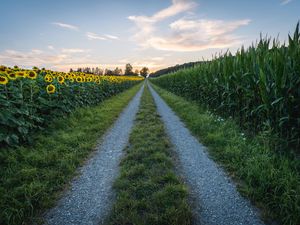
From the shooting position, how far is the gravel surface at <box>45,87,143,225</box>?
2.48m

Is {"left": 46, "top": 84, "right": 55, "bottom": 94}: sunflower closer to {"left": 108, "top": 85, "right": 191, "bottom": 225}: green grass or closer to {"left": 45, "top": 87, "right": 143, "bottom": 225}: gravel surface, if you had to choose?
{"left": 45, "top": 87, "right": 143, "bottom": 225}: gravel surface

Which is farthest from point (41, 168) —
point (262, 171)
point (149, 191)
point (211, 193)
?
point (262, 171)

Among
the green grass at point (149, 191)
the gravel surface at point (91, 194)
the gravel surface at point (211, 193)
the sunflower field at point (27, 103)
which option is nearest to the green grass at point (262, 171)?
the gravel surface at point (211, 193)

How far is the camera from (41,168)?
357 cm

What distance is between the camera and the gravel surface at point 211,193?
2410 millimetres

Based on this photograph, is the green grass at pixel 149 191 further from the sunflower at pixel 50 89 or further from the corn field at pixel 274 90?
the sunflower at pixel 50 89

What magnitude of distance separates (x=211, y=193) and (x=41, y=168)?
2864 mm

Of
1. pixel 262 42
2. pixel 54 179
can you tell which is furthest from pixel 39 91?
pixel 262 42

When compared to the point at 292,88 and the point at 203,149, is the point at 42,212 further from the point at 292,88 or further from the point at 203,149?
the point at 292,88

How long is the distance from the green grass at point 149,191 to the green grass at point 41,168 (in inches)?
37.1

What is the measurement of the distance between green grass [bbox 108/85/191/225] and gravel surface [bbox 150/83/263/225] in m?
0.21

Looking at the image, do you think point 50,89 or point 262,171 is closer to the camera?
point 262,171

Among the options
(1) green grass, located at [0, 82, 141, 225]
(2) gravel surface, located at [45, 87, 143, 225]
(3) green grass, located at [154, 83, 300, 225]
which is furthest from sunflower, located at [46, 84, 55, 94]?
(3) green grass, located at [154, 83, 300, 225]

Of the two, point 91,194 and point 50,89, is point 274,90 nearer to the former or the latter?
point 91,194
